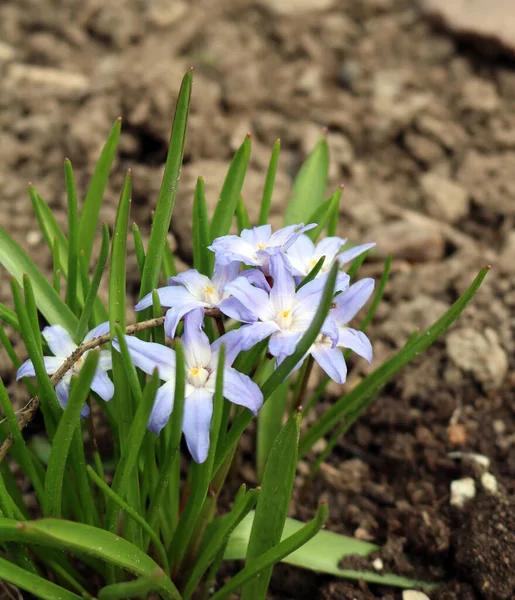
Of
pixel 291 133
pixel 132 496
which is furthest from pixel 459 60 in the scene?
pixel 132 496

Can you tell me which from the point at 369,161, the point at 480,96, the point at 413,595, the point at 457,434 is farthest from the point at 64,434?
the point at 480,96

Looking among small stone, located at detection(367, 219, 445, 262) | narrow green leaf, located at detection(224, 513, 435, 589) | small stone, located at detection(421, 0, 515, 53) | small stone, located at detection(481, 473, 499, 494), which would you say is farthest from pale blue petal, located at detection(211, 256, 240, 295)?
small stone, located at detection(421, 0, 515, 53)

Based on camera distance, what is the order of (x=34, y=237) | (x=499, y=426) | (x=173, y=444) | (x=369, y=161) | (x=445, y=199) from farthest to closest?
(x=369, y=161)
(x=445, y=199)
(x=34, y=237)
(x=499, y=426)
(x=173, y=444)

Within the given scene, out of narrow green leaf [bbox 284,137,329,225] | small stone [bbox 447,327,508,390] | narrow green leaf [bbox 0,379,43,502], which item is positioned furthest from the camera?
small stone [bbox 447,327,508,390]

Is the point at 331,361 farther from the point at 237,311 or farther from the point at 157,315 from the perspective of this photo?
the point at 157,315

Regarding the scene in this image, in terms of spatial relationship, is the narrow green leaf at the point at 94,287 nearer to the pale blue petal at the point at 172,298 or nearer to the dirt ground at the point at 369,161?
the pale blue petal at the point at 172,298

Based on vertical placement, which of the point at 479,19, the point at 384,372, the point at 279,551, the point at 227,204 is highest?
the point at 479,19

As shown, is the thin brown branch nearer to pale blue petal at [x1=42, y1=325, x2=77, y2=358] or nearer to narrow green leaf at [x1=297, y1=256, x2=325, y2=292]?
pale blue petal at [x1=42, y1=325, x2=77, y2=358]
